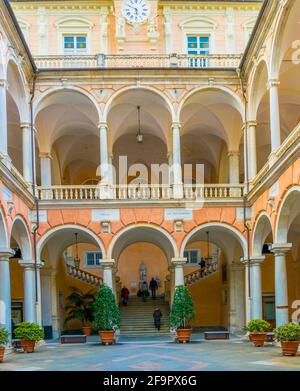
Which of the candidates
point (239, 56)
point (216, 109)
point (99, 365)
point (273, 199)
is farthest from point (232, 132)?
point (99, 365)

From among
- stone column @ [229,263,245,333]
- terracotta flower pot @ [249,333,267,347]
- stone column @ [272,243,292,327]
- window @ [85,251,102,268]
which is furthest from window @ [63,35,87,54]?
terracotta flower pot @ [249,333,267,347]

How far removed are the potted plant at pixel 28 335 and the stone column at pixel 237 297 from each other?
396 inches

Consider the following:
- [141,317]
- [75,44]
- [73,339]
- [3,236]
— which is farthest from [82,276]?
[3,236]

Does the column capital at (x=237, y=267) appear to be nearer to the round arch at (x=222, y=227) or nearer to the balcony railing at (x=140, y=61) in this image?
the round arch at (x=222, y=227)

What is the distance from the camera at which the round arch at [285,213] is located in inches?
718

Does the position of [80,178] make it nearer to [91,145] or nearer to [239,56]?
[91,145]

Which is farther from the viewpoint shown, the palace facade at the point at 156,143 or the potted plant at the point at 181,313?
the potted plant at the point at 181,313

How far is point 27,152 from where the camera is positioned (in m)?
23.0

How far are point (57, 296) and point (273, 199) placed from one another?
39.4 feet

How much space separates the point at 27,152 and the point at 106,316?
6528 millimetres

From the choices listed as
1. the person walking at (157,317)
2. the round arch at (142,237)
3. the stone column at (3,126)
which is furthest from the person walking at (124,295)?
the stone column at (3,126)

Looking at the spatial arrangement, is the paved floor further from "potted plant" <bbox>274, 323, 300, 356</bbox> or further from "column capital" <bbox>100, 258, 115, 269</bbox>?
"column capital" <bbox>100, 258, 115, 269</bbox>

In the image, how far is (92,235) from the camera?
78.4ft

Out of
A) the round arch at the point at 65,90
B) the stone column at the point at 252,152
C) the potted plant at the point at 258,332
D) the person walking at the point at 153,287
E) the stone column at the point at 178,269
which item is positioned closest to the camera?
the potted plant at the point at 258,332
